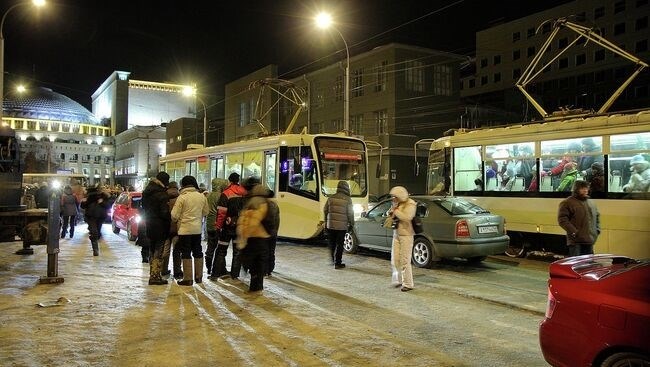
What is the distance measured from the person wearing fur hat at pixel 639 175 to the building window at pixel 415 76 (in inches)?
979

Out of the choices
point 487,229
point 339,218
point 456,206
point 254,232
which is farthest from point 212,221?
point 487,229

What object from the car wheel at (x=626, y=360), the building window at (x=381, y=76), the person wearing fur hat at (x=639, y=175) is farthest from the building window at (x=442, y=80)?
the car wheel at (x=626, y=360)

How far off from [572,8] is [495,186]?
5612 cm

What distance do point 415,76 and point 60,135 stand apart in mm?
99744

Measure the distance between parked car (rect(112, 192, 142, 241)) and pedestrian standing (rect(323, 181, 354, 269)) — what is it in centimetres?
617

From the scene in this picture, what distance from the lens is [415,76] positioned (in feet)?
116

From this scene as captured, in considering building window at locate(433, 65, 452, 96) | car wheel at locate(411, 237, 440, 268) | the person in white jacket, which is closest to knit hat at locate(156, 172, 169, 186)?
the person in white jacket

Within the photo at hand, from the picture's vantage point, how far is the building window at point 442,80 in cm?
3675

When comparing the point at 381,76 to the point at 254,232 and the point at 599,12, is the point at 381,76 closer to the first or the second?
the point at 254,232

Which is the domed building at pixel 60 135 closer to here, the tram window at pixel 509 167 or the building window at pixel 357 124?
the building window at pixel 357 124

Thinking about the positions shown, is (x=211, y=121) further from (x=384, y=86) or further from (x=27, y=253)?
(x=27, y=253)

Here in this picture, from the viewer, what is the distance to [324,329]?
656cm

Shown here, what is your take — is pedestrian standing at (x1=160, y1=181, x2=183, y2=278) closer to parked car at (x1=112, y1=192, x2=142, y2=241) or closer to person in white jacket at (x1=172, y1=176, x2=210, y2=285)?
person in white jacket at (x1=172, y1=176, x2=210, y2=285)

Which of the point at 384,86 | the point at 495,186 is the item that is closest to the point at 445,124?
the point at 384,86
